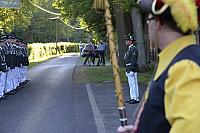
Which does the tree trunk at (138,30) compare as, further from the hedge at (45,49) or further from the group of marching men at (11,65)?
the hedge at (45,49)

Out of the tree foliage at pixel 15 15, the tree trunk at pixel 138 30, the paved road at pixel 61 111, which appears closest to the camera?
the paved road at pixel 61 111

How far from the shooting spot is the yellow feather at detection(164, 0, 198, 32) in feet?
8.17

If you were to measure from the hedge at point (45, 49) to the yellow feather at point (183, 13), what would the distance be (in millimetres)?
51290

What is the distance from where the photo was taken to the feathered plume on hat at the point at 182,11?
8.17ft

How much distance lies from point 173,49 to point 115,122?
839 cm

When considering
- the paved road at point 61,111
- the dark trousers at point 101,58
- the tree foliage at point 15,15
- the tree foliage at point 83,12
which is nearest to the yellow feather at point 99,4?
the paved road at point 61,111

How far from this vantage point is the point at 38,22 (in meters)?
88.1

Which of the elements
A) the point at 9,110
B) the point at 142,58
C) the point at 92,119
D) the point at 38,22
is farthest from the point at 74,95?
the point at 38,22

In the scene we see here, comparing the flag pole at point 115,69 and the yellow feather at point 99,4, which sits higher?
the yellow feather at point 99,4

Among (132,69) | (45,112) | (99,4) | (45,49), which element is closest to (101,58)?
(132,69)

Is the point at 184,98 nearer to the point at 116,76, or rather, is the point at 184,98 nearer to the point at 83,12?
the point at 116,76

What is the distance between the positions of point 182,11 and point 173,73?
32cm

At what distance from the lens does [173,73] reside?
238cm

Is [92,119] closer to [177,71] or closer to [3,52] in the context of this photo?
[3,52]
